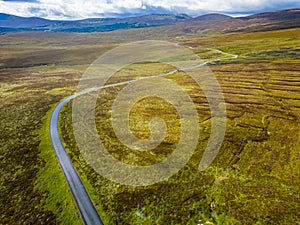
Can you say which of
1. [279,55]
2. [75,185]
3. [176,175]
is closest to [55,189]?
[75,185]

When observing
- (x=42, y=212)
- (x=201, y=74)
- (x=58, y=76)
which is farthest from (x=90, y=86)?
(x=42, y=212)

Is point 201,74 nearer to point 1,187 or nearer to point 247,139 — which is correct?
point 247,139

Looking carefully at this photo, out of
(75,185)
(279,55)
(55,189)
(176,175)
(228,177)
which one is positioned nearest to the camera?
(55,189)

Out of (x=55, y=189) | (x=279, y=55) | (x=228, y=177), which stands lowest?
(x=55, y=189)

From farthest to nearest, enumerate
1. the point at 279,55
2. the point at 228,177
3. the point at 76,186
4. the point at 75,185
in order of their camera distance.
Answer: the point at 279,55 < the point at 75,185 < the point at 76,186 < the point at 228,177

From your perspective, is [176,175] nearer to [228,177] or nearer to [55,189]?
[228,177]

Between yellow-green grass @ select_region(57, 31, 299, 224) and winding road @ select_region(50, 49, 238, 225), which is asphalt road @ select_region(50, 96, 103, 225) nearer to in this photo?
winding road @ select_region(50, 49, 238, 225)

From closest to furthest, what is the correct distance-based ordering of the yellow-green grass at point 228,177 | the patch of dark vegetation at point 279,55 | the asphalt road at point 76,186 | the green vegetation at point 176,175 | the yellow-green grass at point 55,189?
the yellow-green grass at point 228,177 < the asphalt road at point 76,186 < the green vegetation at point 176,175 < the yellow-green grass at point 55,189 < the patch of dark vegetation at point 279,55

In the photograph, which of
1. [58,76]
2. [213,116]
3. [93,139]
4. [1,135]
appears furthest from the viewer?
[58,76]

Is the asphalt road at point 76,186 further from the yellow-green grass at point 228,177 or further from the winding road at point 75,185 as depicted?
the yellow-green grass at point 228,177

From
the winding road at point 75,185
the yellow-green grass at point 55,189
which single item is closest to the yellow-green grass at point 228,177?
the winding road at point 75,185

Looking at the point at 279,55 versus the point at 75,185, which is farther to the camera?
the point at 279,55
